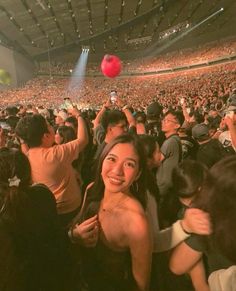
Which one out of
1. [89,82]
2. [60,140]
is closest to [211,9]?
[89,82]

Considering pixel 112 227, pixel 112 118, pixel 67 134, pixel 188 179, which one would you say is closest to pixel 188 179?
pixel 188 179

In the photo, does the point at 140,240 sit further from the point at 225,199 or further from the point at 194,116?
the point at 194,116

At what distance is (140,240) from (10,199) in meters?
0.57

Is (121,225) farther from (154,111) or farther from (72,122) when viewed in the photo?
(154,111)

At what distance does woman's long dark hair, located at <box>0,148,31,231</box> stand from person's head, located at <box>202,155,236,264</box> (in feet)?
2.71

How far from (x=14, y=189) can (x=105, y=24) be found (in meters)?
28.0

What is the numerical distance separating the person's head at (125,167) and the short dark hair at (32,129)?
949 mm

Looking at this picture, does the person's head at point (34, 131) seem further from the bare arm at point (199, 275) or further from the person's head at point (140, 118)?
the person's head at point (140, 118)

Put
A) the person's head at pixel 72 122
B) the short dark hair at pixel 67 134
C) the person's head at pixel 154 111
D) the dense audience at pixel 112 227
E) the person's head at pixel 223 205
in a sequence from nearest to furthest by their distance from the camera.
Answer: the person's head at pixel 223 205 < the dense audience at pixel 112 227 < the short dark hair at pixel 67 134 < the person's head at pixel 72 122 < the person's head at pixel 154 111

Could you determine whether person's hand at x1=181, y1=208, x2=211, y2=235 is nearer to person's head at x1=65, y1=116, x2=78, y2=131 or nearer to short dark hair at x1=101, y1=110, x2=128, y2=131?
short dark hair at x1=101, y1=110, x2=128, y2=131

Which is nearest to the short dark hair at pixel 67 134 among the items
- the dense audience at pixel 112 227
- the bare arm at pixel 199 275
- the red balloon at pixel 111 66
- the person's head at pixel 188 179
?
the dense audience at pixel 112 227

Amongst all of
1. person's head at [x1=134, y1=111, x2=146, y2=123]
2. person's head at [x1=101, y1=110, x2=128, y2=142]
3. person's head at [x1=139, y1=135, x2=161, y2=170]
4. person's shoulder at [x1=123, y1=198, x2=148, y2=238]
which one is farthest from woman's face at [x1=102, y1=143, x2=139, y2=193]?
person's head at [x1=134, y1=111, x2=146, y2=123]

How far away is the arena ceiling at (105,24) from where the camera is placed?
23.2 m

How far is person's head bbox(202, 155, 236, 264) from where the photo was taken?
40.2 inches
